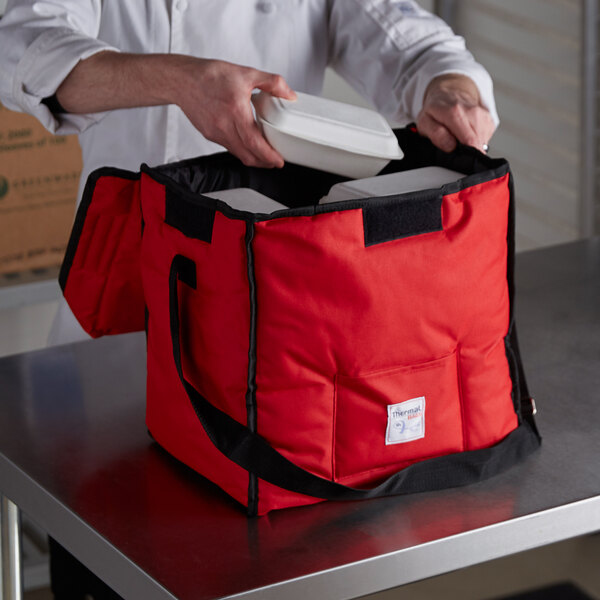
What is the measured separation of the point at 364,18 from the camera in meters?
1.44

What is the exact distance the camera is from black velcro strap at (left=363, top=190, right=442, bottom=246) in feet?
2.64

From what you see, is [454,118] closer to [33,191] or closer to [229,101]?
[229,101]

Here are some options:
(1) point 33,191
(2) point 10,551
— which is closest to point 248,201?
(2) point 10,551

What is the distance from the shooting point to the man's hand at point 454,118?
3.56 feet

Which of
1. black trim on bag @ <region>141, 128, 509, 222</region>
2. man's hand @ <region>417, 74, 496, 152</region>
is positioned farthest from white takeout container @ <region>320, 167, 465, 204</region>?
man's hand @ <region>417, 74, 496, 152</region>

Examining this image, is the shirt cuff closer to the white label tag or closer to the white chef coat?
the white chef coat

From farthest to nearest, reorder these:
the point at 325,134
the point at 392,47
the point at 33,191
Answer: the point at 33,191 → the point at 392,47 → the point at 325,134

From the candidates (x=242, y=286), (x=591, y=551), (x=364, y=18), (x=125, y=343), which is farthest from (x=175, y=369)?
(x=591, y=551)

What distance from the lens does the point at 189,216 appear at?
84cm

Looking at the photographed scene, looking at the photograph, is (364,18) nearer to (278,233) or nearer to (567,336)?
(567,336)

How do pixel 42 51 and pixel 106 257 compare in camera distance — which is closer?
pixel 106 257

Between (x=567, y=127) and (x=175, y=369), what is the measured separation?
2063mm

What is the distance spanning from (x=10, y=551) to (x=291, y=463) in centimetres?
41

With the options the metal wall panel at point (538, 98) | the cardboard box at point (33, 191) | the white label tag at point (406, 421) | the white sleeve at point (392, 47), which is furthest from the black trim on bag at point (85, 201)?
the metal wall panel at point (538, 98)
